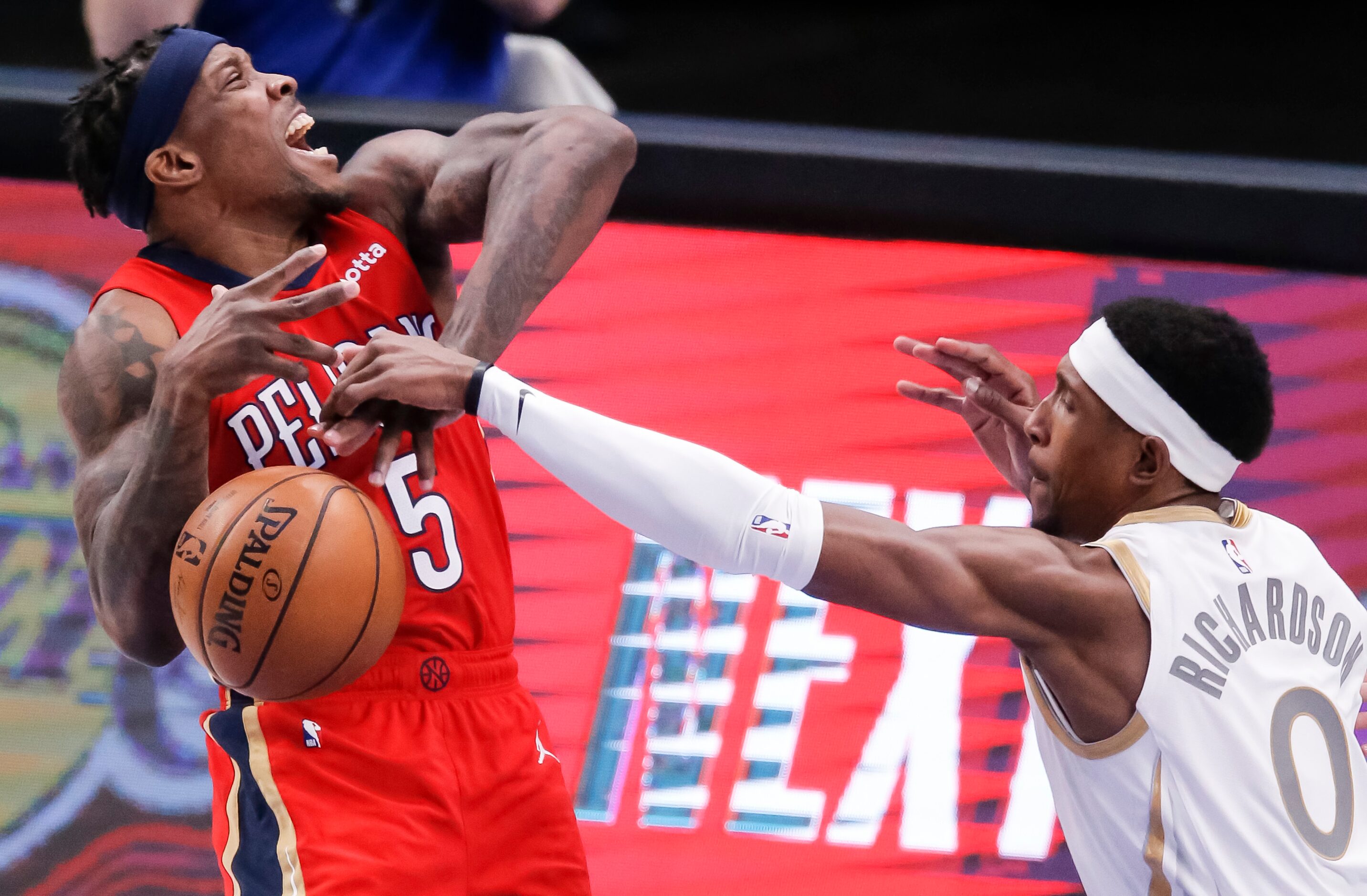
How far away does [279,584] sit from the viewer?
204cm

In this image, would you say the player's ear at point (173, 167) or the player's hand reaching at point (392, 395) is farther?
the player's ear at point (173, 167)

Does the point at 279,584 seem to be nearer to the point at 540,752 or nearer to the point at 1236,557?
the point at 540,752

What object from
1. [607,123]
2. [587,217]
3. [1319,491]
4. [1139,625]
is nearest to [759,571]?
[1139,625]

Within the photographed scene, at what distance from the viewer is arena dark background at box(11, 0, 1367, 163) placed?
722cm

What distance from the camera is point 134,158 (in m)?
2.36

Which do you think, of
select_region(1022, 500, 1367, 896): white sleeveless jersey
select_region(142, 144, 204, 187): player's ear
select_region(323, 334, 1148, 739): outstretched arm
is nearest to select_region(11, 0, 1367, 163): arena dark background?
select_region(1022, 500, 1367, 896): white sleeveless jersey

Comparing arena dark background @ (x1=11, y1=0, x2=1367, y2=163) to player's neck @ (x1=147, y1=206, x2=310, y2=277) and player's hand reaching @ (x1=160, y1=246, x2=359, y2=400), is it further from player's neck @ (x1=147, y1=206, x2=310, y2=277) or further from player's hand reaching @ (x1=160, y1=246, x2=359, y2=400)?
player's hand reaching @ (x1=160, y1=246, x2=359, y2=400)

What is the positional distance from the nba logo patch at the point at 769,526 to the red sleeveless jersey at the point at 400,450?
2.08 feet

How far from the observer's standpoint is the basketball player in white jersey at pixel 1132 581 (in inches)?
81.2

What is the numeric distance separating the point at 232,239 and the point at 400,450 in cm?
49

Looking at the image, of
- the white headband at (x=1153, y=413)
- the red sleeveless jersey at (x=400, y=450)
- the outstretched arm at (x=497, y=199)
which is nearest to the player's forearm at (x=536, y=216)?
the outstretched arm at (x=497, y=199)

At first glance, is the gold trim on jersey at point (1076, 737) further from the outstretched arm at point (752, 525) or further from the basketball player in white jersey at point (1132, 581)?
the outstretched arm at point (752, 525)

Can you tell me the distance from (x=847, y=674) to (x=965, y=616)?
1442mm

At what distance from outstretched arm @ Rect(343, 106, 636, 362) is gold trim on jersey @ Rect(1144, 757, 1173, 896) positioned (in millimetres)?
1314
